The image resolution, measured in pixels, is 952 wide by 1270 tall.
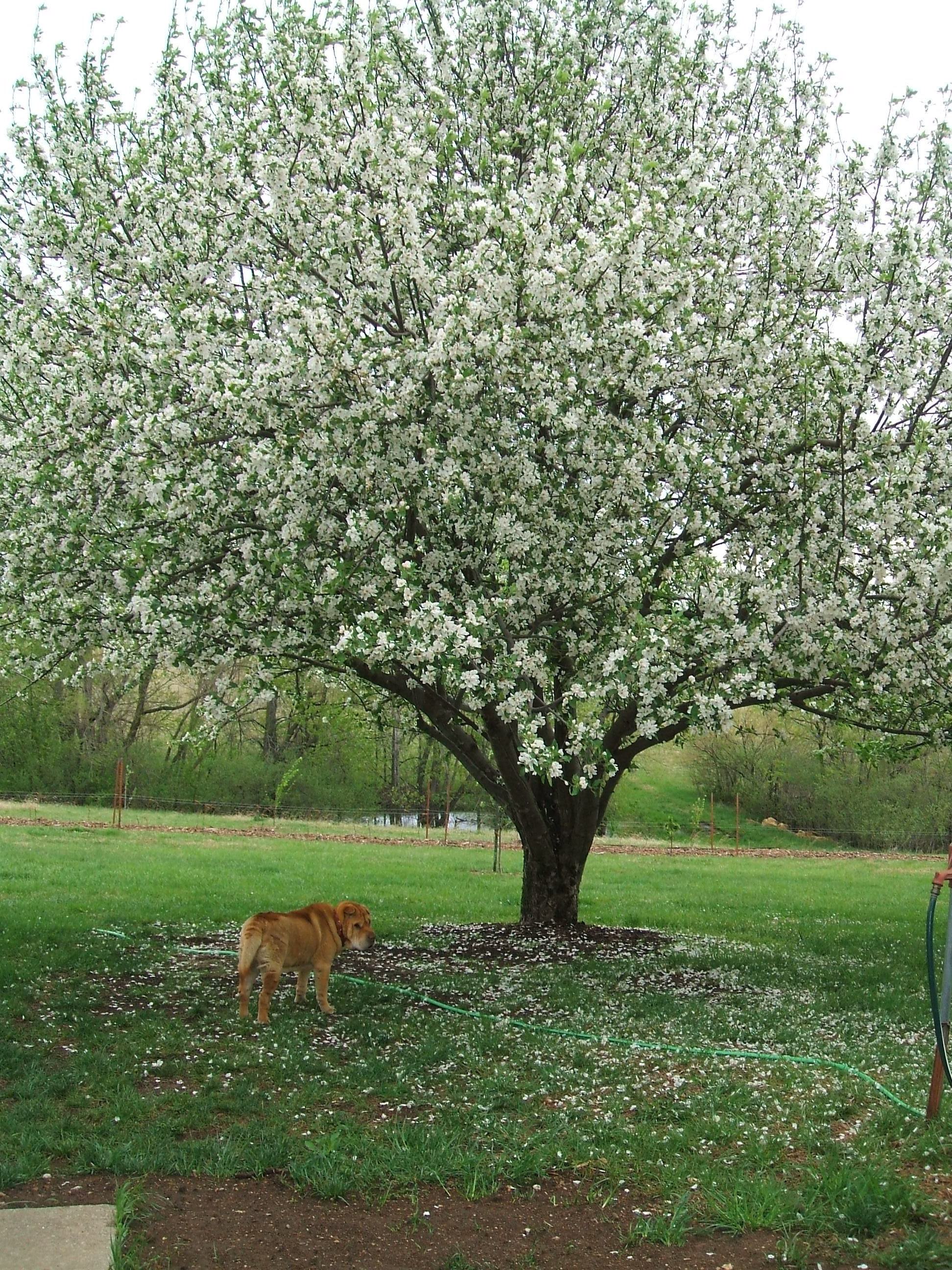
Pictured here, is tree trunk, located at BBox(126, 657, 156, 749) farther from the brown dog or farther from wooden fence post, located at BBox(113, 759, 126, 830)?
the brown dog

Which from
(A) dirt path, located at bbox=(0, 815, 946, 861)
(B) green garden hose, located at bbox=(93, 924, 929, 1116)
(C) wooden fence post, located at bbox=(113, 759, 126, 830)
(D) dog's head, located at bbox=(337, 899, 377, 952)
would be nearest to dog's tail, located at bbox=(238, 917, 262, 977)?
(D) dog's head, located at bbox=(337, 899, 377, 952)

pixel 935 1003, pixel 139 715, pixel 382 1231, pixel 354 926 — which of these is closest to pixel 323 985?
pixel 354 926

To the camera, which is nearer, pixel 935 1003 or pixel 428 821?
pixel 935 1003

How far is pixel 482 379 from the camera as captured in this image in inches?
380

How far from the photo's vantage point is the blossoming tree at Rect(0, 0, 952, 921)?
949 centimetres

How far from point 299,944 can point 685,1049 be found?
3440 mm

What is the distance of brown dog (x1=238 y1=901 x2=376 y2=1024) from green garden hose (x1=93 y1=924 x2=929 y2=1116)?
96 centimetres

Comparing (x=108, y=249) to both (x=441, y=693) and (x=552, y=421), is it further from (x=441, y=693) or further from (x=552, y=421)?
(x=441, y=693)

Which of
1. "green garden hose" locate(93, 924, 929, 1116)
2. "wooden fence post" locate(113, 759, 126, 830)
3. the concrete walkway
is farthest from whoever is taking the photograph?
"wooden fence post" locate(113, 759, 126, 830)

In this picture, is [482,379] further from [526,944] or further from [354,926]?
[526,944]

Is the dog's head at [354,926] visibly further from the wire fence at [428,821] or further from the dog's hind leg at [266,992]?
the wire fence at [428,821]

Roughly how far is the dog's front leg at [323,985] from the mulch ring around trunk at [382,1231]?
3866mm

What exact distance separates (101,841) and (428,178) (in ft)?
68.8

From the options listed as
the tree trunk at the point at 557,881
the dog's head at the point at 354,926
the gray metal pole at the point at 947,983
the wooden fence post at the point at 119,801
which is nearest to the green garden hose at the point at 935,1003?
the gray metal pole at the point at 947,983
